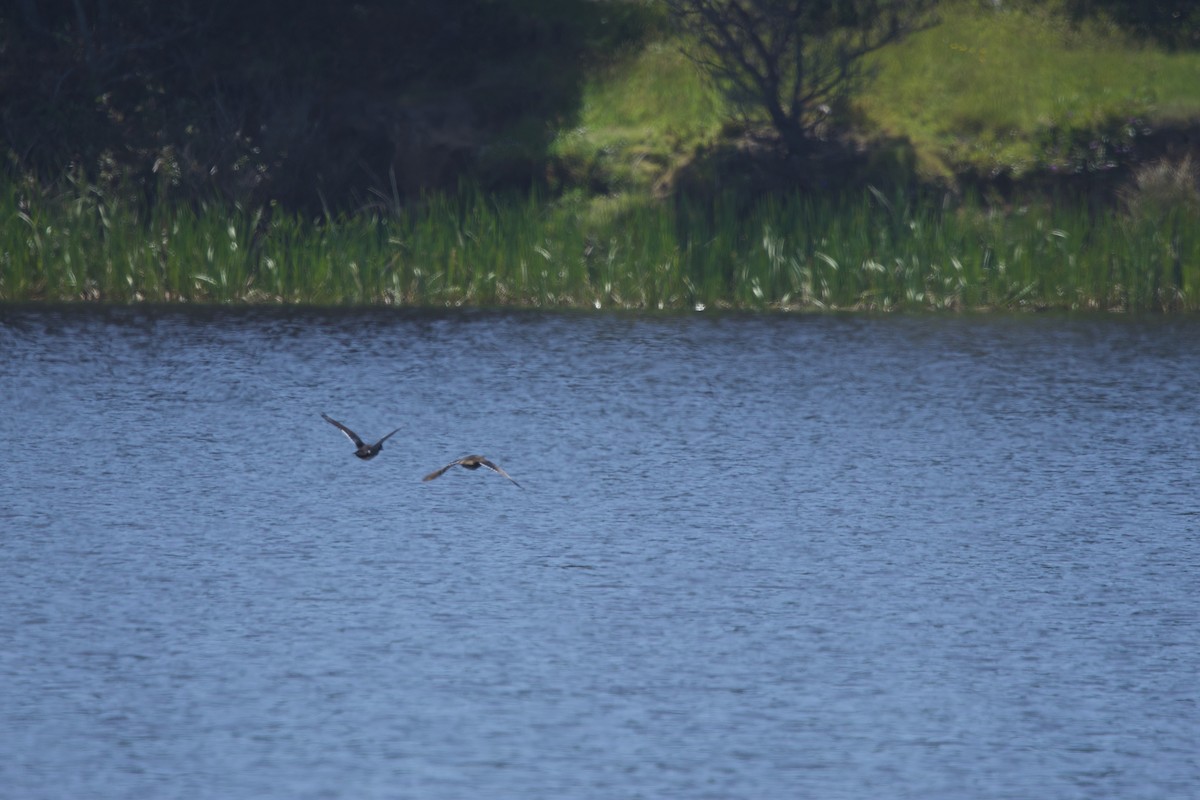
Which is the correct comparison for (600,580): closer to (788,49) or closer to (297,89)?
(788,49)

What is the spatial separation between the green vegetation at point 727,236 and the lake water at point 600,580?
361cm

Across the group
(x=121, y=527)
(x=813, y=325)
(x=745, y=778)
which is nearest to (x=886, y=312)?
(x=813, y=325)

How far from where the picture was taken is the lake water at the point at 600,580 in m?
6.18

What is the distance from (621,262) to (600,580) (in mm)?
11613

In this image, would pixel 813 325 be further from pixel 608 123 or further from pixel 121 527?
pixel 121 527

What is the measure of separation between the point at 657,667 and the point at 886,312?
502 inches

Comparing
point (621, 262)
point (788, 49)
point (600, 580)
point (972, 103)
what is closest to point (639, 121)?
point (788, 49)

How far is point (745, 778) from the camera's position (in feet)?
19.5

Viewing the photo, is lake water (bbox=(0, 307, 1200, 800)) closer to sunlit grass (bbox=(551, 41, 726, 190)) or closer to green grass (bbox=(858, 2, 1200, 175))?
green grass (bbox=(858, 2, 1200, 175))

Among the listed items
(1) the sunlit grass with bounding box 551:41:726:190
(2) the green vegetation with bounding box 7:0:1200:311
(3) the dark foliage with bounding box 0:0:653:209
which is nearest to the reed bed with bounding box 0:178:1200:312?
(2) the green vegetation with bounding box 7:0:1200:311

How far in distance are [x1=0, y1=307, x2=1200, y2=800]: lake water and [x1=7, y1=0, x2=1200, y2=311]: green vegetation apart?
3.61m

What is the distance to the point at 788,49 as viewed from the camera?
989 inches

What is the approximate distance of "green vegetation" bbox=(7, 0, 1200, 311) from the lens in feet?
63.9

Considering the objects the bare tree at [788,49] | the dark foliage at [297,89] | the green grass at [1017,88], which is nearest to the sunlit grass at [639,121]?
the dark foliage at [297,89]
